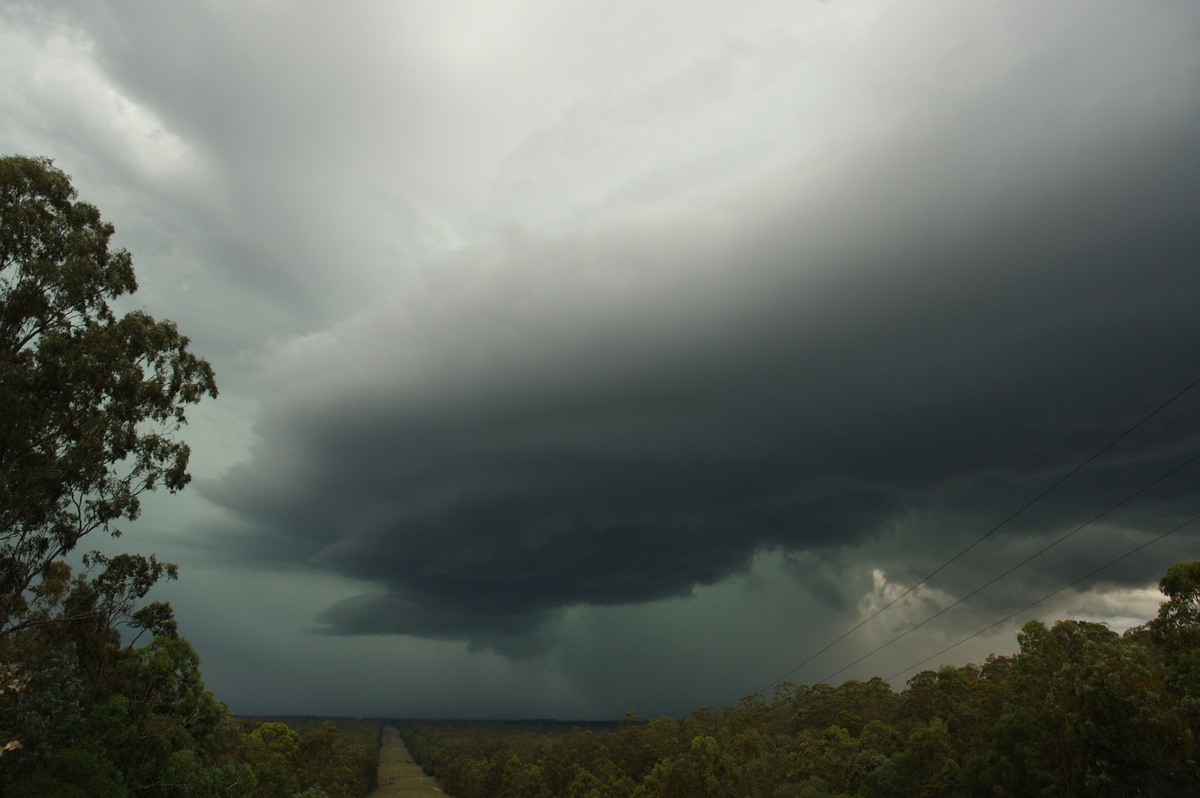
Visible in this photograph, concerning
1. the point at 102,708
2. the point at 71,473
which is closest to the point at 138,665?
the point at 102,708

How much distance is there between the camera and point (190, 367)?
3866cm

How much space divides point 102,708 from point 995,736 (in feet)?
211

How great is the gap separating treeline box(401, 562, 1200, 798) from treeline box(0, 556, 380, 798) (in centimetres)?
5189

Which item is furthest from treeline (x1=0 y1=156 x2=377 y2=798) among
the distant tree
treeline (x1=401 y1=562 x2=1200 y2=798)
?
treeline (x1=401 y1=562 x2=1200 y2=798)

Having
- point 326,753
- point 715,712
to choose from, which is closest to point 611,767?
point 715,712

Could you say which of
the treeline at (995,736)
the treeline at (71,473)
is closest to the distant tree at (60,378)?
the treeline at (71,473)

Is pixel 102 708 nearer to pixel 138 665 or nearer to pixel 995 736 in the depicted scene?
pixel 138 665

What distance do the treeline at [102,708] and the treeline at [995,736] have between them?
2043 inches

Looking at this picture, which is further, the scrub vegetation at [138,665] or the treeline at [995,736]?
the treeline at [995,736]

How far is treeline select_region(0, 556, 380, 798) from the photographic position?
3559 cm

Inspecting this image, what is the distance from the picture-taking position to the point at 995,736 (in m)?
56.0

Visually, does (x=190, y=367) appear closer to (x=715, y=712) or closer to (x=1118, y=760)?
(x=1118, y=760)

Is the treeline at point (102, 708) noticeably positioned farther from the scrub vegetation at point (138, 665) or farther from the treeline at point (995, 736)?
the treeline at point (995, 736)

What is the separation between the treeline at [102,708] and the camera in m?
35.6
